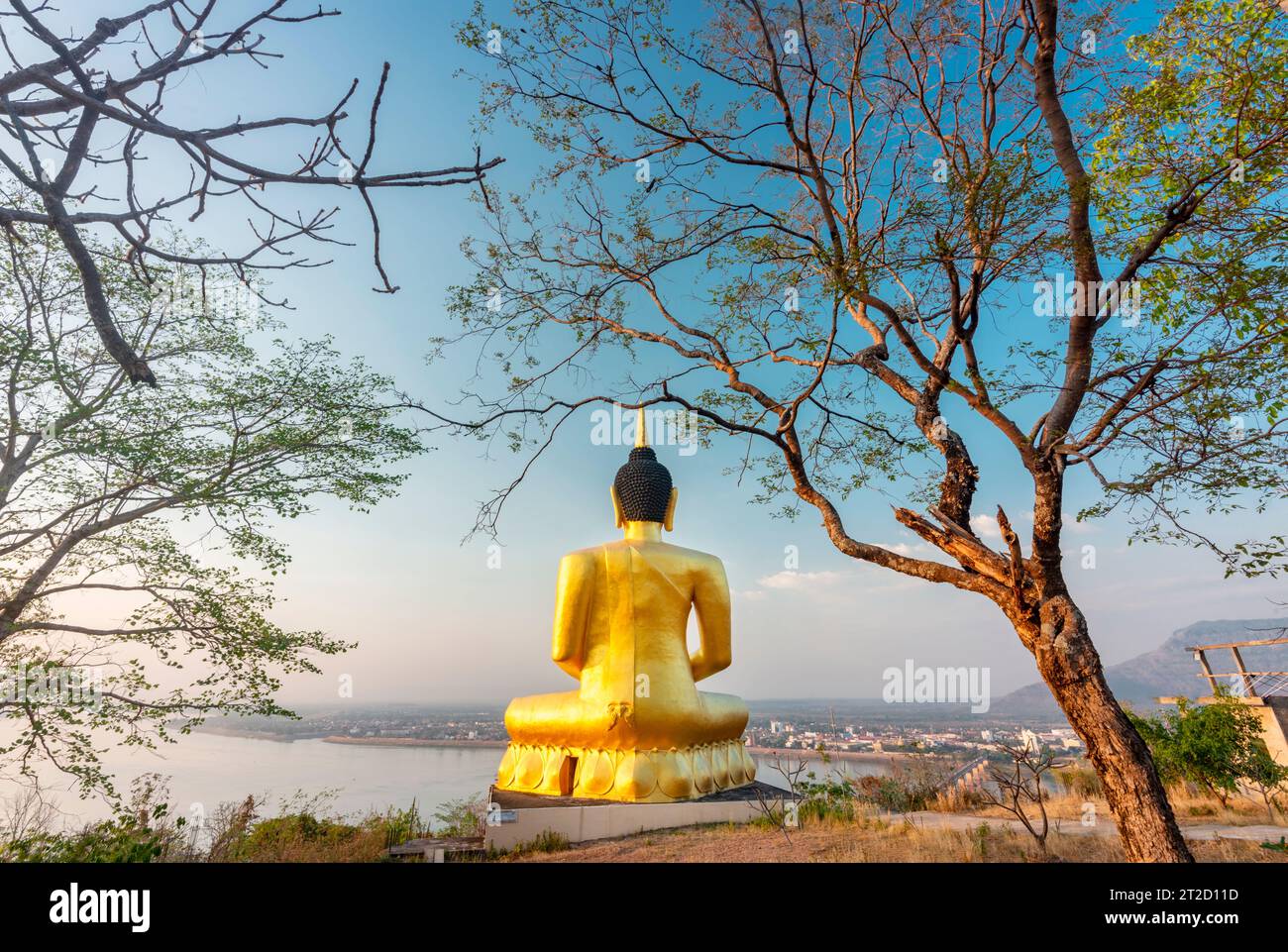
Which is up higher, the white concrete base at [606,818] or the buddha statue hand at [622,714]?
the buddha statue hand at [622,714]

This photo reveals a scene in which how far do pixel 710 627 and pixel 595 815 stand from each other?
307 cm

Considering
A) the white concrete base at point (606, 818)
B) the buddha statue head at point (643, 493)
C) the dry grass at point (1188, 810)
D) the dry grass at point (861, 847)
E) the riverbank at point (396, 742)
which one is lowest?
the riverbank at point (396, 742)

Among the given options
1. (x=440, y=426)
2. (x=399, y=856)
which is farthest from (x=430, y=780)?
(x=440, y=426)

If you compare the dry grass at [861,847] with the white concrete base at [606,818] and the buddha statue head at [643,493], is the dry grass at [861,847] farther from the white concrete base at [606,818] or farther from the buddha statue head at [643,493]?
the buddha statue head at [643,493]

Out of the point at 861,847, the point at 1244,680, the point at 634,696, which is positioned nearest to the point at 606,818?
the point at 634,696

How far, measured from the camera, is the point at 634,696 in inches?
352

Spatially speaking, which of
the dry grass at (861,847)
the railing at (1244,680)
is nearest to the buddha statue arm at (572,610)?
the dry grass at (861,847)

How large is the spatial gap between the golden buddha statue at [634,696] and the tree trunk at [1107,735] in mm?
4685

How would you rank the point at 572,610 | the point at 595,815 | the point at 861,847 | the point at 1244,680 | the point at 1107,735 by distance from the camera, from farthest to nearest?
the point at 1244,680, the point at 572,610, the point at 595,815, the point at 861,847, the point at 1107,735

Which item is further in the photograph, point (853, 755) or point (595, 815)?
point (853, 755)

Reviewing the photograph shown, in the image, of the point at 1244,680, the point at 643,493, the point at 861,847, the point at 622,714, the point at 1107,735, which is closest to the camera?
the point at 1107,735

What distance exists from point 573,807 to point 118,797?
5223 mm

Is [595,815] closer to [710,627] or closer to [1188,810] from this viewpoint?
[710,627]

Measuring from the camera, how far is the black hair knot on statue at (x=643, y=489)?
10391 millimetres
